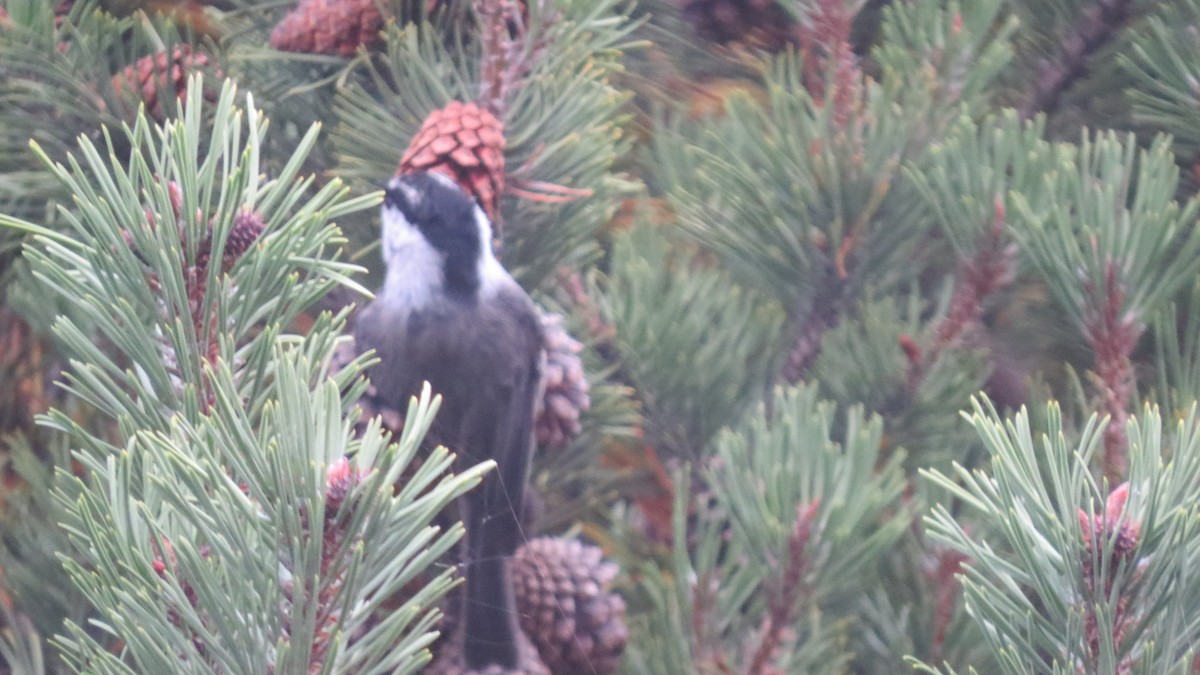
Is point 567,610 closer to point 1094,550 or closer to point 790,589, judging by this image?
point 790,589

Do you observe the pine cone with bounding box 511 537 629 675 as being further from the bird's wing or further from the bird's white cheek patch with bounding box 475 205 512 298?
the bird's white cheek patch with bounding box 475 205 512 298

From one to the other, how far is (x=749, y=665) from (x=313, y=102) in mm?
362

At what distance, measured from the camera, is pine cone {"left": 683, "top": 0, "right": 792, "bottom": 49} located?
79cm

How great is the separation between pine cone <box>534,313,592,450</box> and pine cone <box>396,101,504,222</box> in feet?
0.22

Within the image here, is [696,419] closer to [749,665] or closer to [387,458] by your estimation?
[749,665]

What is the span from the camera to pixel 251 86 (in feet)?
2.09

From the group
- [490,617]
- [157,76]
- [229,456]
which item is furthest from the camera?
[157,76]

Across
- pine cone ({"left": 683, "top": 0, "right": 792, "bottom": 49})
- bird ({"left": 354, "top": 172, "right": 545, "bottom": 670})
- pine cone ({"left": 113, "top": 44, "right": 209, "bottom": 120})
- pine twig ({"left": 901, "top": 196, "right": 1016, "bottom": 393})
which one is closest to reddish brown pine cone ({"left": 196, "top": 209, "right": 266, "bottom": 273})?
bird ({"left": 354, "top": 172, "right": 545, "bottom": 670})

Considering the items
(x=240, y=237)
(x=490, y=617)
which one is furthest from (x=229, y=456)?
(x=490, y=617)

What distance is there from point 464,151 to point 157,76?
0.60ft

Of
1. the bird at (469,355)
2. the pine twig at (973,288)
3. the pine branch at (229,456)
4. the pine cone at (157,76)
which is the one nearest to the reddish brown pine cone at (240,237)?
the pine branch at (229,456)

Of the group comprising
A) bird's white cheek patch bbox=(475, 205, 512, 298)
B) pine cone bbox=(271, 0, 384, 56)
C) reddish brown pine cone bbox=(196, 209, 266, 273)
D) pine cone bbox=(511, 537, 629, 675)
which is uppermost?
pine cone bbox=(271, 0, 384, 56)

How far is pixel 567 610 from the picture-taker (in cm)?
53

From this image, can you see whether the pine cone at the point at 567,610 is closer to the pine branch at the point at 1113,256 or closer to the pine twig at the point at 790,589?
the pine twig at the point at 790,589
